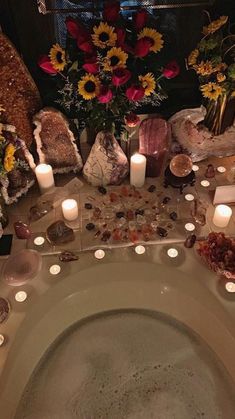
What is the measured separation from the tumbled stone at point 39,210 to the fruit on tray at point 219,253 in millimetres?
698

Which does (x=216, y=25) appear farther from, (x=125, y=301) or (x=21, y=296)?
(x=21, y=296)

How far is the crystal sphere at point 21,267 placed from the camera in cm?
139

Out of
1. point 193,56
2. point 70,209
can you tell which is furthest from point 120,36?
point 70,209

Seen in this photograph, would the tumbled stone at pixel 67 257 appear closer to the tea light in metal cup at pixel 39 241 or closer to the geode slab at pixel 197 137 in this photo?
the tea light in metal cup at pixel 39 241

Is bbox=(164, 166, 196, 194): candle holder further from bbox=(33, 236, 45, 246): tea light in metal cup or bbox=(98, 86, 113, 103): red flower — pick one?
bbox=(33, 236, 45, 246): tea light in metal cup

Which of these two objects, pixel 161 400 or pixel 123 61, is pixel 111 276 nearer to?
pixel 161 400

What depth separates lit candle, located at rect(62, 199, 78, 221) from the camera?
153 centimetres

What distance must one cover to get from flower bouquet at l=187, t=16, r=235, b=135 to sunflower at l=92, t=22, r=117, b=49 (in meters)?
0.38

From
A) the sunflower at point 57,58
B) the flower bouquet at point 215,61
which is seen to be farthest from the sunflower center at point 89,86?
the flower bouquet at point 215,61

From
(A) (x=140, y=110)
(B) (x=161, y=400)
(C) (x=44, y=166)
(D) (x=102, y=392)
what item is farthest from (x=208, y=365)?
(A) (x=140, y=110)

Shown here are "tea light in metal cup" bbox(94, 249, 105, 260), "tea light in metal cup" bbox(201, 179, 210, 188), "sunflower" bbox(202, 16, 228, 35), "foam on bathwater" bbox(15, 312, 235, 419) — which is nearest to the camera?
"foam on bathwater" bbox(15, 312, 235, 419)

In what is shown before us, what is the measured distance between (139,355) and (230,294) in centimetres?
42

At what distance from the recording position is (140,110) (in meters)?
1.81

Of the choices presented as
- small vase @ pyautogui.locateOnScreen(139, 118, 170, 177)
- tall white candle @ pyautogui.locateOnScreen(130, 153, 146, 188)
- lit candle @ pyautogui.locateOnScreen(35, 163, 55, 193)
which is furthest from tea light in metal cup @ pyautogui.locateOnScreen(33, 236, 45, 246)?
small vase @ pyautogui.locateOnScreen(139, 118, 170, 177)
